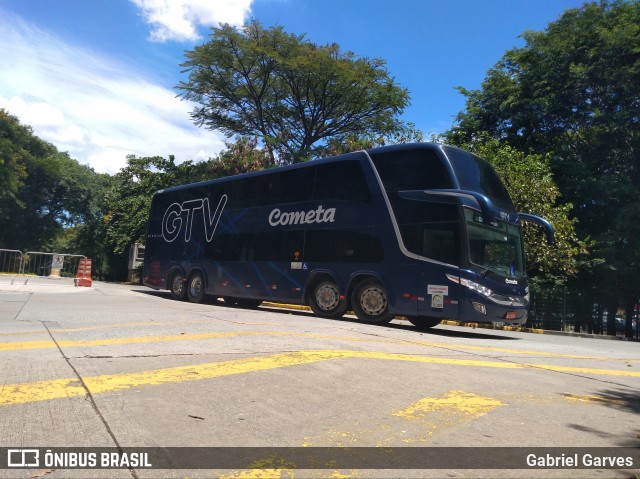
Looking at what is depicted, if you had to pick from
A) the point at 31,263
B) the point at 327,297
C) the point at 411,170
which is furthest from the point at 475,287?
the point at 31,263

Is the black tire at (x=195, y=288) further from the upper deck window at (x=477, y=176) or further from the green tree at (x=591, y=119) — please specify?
the green tree at (x=591, y=119)

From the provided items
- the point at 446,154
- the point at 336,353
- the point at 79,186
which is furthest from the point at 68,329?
the point at 79,186

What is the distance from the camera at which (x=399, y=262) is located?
465 inches

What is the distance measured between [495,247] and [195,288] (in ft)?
35.0

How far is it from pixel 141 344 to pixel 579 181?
70.2 feet

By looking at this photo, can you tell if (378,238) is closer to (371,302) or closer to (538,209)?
(371,302)

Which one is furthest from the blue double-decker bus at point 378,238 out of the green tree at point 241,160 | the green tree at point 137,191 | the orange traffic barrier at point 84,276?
the green tree at point 137,191

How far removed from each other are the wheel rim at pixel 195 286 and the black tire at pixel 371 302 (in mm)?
6905

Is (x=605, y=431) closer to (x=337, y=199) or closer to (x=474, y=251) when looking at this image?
(x=474, y=251)

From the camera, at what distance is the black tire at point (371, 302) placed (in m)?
12.2

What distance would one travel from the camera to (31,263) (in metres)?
28.5

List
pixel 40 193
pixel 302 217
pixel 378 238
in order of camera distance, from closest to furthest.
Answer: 1. pixel 378 238
2. pixel 302 217
3. pixel 40 193

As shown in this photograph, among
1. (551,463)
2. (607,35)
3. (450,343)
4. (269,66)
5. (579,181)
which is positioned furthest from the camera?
(269,66)

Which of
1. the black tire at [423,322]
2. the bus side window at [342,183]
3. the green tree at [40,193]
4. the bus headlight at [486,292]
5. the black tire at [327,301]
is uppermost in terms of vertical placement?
the green tree at [40,193]
